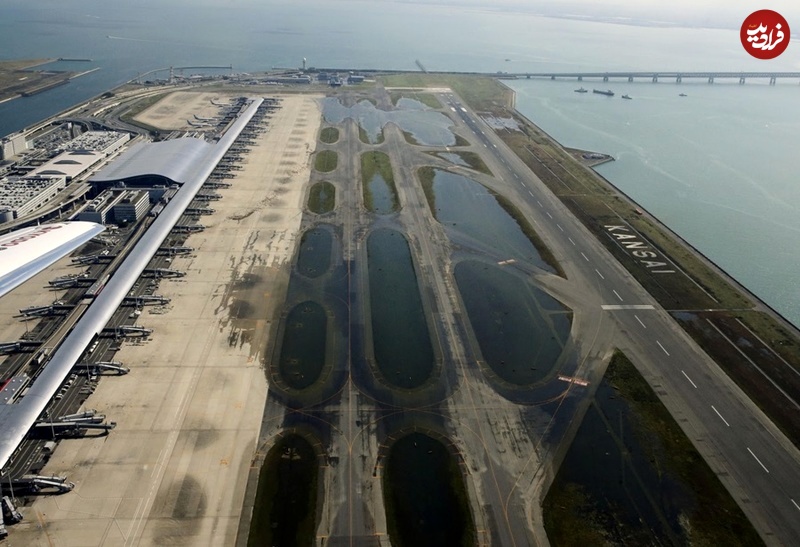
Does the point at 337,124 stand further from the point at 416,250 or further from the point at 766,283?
the point at 766,283

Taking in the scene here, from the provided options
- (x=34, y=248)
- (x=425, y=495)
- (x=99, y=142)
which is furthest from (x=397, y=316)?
(x=99, y=142)

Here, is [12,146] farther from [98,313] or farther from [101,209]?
[98,313]

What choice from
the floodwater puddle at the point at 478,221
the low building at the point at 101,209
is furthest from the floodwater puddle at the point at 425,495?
the low building at the point at 101,209

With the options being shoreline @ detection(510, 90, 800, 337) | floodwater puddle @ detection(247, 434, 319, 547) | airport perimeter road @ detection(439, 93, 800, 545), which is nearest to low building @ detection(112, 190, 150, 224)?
floodwater puddle @ detection(247, 434, 319, 547)

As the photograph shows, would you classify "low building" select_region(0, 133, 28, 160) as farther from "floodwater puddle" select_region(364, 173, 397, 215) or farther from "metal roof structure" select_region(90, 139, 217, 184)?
"floodwater puddle" select_region(364, 173, 397, 215)

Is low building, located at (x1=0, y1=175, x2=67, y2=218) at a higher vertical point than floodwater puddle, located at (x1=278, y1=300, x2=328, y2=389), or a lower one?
higher

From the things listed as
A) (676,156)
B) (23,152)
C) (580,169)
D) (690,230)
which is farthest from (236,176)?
(676,156)

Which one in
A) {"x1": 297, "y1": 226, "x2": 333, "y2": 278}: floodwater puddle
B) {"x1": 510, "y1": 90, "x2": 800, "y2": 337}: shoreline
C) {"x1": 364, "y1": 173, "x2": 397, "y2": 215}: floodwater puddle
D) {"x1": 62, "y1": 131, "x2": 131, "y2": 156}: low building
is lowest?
{"x1": 297, "y1": 226, "x2": 333, "y2": 278}: floodwater puddle

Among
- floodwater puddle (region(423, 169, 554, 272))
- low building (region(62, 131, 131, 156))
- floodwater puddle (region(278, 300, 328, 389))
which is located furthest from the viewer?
low building (region(62, 131, 131, 156))
